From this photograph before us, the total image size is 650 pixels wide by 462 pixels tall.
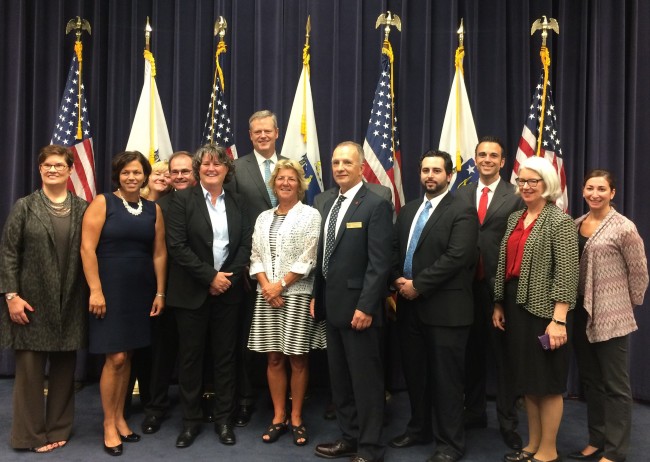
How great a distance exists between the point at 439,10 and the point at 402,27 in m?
0.34

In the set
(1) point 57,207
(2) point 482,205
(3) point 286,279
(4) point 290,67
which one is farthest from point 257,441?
(4) point 290,67

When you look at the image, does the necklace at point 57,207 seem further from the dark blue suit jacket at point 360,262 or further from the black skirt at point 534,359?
the black skirt at point 534,359

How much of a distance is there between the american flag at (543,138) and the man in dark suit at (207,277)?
2198 mm

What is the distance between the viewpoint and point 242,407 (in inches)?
143

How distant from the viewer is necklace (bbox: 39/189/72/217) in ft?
9.93

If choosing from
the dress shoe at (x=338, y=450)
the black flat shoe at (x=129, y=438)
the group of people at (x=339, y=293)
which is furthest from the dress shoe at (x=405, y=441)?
the black flat shoe at (x=129, y=438)

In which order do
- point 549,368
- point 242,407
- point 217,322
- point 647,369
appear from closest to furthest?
point 549,368 < point 217,322 < point 242,407 < point 647,369

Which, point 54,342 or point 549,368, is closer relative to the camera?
point 549,368

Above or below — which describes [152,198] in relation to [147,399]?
above

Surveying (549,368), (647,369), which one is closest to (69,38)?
(549,368)

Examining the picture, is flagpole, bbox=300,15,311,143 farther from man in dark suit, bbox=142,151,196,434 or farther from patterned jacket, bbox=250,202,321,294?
patterned jacket, bbox=250,202,321,294

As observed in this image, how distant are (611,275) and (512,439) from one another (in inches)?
43.6

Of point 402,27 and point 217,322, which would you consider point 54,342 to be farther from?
point 402,27

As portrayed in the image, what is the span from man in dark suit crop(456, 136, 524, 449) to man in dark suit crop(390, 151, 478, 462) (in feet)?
0.97
